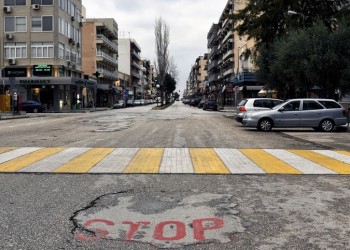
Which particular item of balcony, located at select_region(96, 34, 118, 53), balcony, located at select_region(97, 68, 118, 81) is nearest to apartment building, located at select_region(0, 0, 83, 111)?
balcony, located at select_region(97, 68, 118, 81)

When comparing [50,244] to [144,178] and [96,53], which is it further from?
[96,53]

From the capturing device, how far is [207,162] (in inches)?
391

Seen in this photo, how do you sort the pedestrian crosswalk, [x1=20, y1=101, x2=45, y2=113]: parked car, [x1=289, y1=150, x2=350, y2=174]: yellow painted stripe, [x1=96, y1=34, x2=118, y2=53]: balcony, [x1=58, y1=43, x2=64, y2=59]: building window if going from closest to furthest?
1. the pedestrian crosswalk
2. [x1=289, y1=150, x2=350, y2=174]: yellow painted stripe
3. [x1=20, y1=101, x2=45, y2=113]: parked car
4. [x1=58, y1=43, x2=64, y2=59]: building window
5. [x1=96, y1=34, x2=118, y2=53]: balcony

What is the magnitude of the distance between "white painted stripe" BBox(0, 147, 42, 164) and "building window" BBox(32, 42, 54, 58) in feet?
148

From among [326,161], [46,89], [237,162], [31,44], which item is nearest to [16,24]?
[31,44]

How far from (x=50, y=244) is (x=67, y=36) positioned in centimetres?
5961

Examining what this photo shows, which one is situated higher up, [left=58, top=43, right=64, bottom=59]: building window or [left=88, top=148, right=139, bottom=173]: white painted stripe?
[left=58, top=43, right=64, bottom=59]: building window

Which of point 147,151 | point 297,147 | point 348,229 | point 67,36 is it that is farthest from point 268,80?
point 67,36

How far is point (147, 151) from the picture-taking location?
12.0 m

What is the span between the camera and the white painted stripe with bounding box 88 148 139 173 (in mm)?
8750

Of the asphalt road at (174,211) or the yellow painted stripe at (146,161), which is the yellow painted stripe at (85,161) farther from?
the yellow painted stripe at (146,161)

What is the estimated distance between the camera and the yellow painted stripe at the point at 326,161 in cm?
905

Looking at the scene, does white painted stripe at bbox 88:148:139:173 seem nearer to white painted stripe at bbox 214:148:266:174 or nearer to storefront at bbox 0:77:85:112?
white painted stripe at bbox 214:148:266:174

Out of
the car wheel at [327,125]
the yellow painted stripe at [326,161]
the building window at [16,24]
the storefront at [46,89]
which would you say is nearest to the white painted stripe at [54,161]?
the yellow painted stripe at [326,161]
